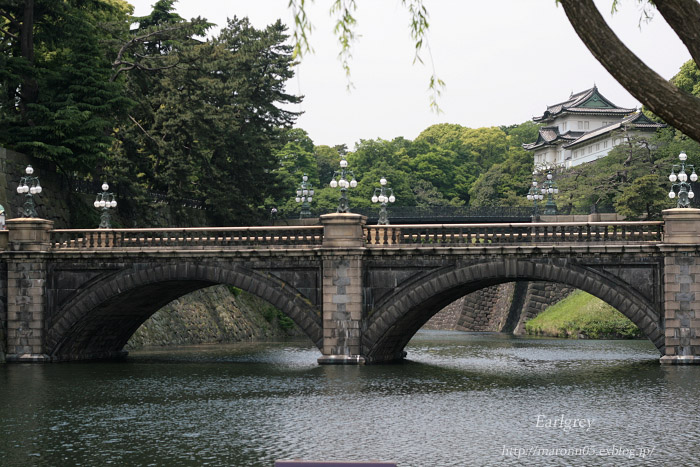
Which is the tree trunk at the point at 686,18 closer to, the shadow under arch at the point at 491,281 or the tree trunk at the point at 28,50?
the shadow under arch at the point at 491,281

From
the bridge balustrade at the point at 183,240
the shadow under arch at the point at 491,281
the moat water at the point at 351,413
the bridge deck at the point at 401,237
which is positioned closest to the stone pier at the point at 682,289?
the shadow under arch at the point at 491,281

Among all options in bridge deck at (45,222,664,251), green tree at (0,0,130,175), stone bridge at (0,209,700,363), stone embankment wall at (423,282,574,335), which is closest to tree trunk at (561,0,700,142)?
stone bridge at (0,209,700,363)

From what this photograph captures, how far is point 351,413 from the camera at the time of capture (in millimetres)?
27438

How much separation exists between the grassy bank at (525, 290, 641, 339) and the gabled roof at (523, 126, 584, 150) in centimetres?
4823

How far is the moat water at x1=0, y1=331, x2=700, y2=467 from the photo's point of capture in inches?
849

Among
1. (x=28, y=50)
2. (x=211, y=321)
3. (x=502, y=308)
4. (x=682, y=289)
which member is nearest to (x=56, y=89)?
(x=28, y=50)

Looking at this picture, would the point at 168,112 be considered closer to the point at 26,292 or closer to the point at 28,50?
the point at 28,50

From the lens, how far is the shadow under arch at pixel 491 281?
38781mm

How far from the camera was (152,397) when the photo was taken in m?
32.2

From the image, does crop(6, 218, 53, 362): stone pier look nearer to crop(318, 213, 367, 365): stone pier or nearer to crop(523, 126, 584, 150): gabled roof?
crop(318, 213, 367, 365): stone pier

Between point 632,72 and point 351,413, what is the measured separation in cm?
1915

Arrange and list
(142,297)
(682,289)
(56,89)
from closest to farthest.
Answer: (682,289) → (142,297) → (56,89)

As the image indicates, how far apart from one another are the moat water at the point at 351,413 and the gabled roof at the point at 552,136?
7641 centimetres

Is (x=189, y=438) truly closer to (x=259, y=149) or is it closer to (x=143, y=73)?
(x=143, y=73)
